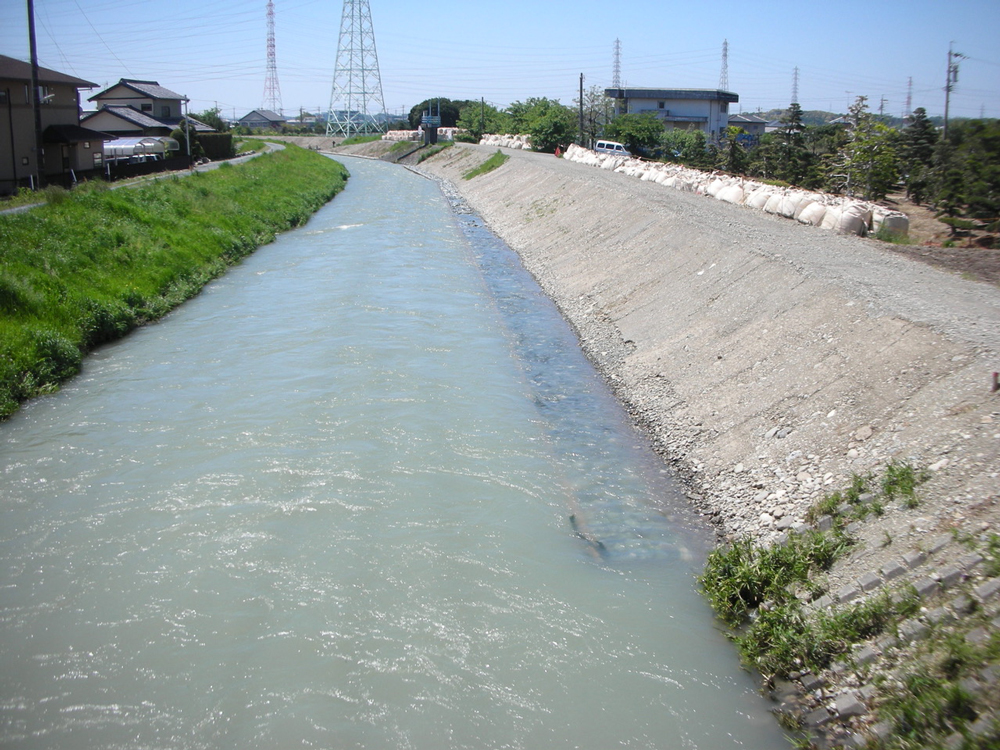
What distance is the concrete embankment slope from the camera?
986cm

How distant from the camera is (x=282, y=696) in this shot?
784 cm

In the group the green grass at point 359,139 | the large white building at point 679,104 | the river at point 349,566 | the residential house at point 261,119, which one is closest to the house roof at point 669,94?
the large white building at point 679,104

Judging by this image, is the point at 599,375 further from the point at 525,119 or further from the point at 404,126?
the point at 404,126

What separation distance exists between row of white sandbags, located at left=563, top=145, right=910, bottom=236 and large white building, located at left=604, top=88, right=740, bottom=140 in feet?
175

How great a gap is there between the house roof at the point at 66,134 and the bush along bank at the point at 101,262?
7976 mm

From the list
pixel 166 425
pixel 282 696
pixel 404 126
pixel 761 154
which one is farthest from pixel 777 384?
pixel 404 126

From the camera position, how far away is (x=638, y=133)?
68625 millimetres

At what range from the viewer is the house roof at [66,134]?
135 feet

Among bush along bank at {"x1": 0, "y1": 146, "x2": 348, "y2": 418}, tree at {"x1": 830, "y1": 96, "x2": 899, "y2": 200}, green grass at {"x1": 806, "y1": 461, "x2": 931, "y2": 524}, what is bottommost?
green grass at {"x1": 806, "y1": 461, "x2": 931, "y2": 524}

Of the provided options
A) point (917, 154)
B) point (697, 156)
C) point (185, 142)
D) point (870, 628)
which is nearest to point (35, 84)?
point (185, 142)

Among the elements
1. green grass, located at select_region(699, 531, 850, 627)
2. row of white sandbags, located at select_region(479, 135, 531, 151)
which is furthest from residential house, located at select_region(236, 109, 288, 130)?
green grass, located at select_region(699, 531, 850, 627)

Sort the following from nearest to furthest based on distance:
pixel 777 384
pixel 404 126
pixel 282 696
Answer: pixel 282 696 < pixel 777 384 < pixel 404 126

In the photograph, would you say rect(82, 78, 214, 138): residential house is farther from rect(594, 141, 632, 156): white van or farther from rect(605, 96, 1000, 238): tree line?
rect(605, 96, 1000, 238): tree line

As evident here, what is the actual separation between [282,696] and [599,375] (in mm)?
11324
